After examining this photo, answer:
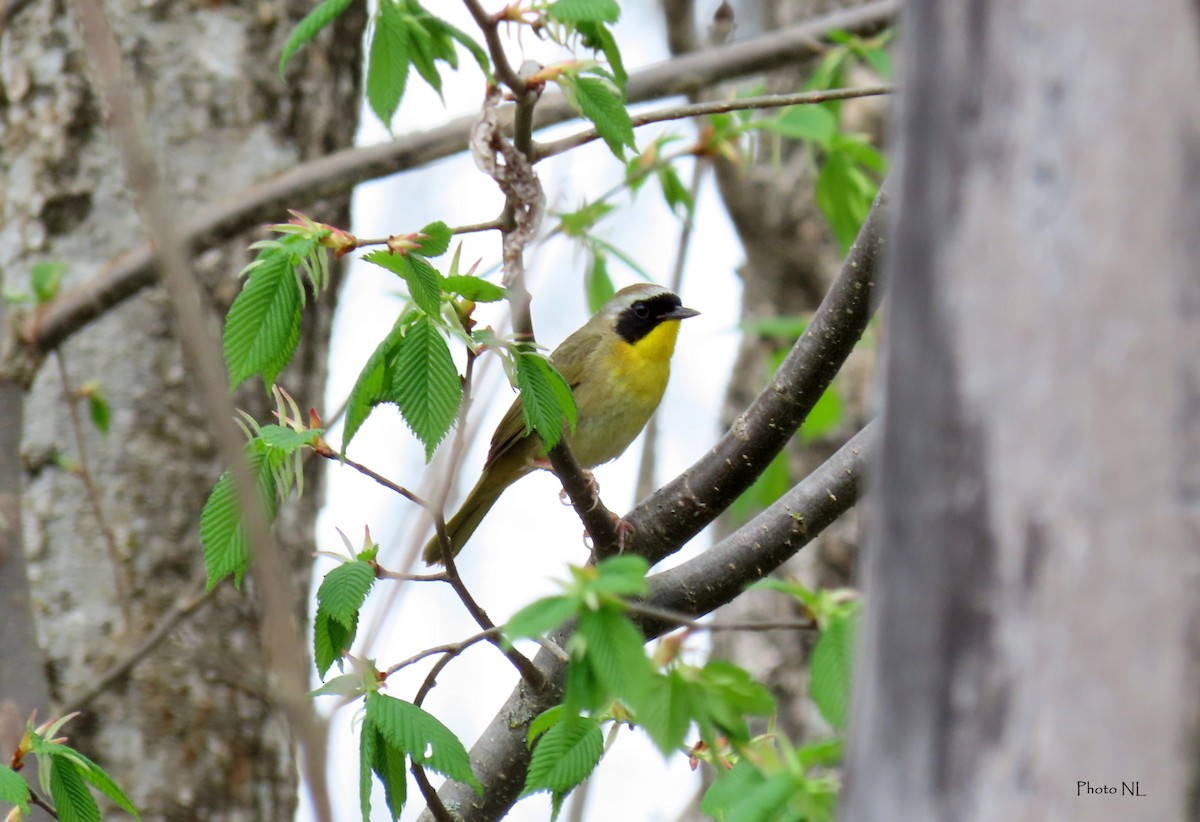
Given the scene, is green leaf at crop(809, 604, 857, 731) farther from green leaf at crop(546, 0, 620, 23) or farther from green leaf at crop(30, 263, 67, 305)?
green leaf at crop(30, 263, 67, 305)

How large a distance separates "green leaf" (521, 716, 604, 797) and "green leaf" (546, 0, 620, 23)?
124 centimetres

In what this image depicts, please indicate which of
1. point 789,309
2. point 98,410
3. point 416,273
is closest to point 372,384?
point 416,273

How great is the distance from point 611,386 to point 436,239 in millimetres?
3383

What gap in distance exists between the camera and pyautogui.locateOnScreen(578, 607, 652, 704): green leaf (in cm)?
154

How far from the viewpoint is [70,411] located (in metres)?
4.02

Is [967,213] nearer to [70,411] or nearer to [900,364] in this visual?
[900,364]

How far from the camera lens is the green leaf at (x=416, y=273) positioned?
6.24 ft

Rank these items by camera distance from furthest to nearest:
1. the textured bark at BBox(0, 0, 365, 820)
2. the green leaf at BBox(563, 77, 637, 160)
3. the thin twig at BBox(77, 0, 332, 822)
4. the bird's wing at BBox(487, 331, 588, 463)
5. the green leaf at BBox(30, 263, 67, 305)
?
the bird's wing at BBox(487, 331, 588, 463) → the textured bark at BBox(0, 0, 365, 820) → the green leaf at BBox(30, 263, 67, 305) → the green leaf at BBox(563, 77, 637, 160) → the thin twig at BBox(77, 0, 332, 822)

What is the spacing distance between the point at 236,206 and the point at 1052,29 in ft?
10.9

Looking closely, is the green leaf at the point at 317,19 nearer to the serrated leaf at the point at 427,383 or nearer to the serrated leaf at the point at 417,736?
the serrated leaf at the point at 427,383

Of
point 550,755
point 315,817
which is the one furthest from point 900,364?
point 550,755

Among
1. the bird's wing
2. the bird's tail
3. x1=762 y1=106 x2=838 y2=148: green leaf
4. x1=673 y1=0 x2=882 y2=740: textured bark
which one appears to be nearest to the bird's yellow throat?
the bird's wing

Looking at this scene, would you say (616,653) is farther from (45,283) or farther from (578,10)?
(45,283)

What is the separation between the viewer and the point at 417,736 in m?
2.05
